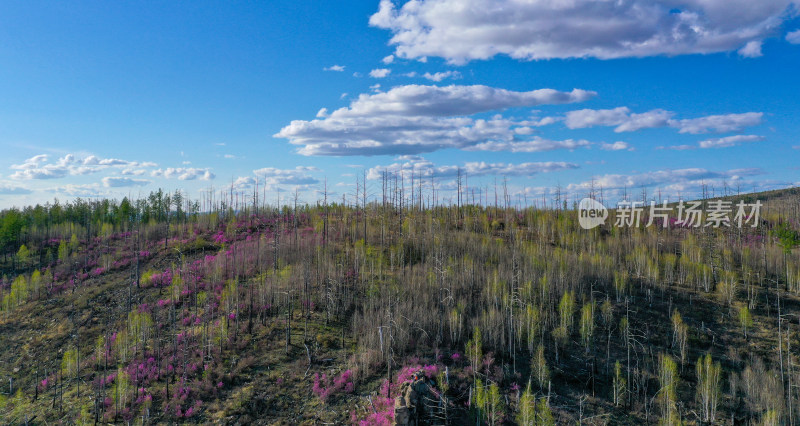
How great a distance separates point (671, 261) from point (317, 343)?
21.8 metres

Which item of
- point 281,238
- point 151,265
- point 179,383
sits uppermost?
point 281,238

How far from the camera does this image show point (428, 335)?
1891cm

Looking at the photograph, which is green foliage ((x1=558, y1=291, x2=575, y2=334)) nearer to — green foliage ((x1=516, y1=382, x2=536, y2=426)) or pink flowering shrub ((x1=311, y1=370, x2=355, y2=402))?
green foliage ((x1=516, y1=382, x2=536, y2=426))

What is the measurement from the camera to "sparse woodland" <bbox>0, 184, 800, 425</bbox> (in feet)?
51.3

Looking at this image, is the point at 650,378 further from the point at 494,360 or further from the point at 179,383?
the point at 179,383

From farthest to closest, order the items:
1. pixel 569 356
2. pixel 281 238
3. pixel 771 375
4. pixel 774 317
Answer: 1. pixel 281 238
2. pixel 774 317
3. pixel 569 356
4. pixel 771 375

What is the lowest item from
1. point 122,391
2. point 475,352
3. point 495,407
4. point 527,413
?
point 122,391

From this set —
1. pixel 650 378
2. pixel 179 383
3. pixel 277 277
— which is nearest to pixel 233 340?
pixel 179 383

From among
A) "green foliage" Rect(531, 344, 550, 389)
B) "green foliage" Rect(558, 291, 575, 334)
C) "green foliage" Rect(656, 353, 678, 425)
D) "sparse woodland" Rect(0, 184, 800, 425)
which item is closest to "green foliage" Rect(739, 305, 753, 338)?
"sparse woodland" Rect(0, 184, 800, 425)

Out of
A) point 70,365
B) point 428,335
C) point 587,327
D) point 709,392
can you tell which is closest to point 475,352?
point 428,335

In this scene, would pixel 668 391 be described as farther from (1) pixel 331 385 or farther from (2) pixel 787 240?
(2) pixel 787 240

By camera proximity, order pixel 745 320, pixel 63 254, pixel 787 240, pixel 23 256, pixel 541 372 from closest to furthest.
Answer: pixel 541 372 < pixel 745 320 < pixel 787 240 < pixel 63 254 < pixel 23 256

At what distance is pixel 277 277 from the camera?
25.0 m

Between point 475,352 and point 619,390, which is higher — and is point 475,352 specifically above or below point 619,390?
above
